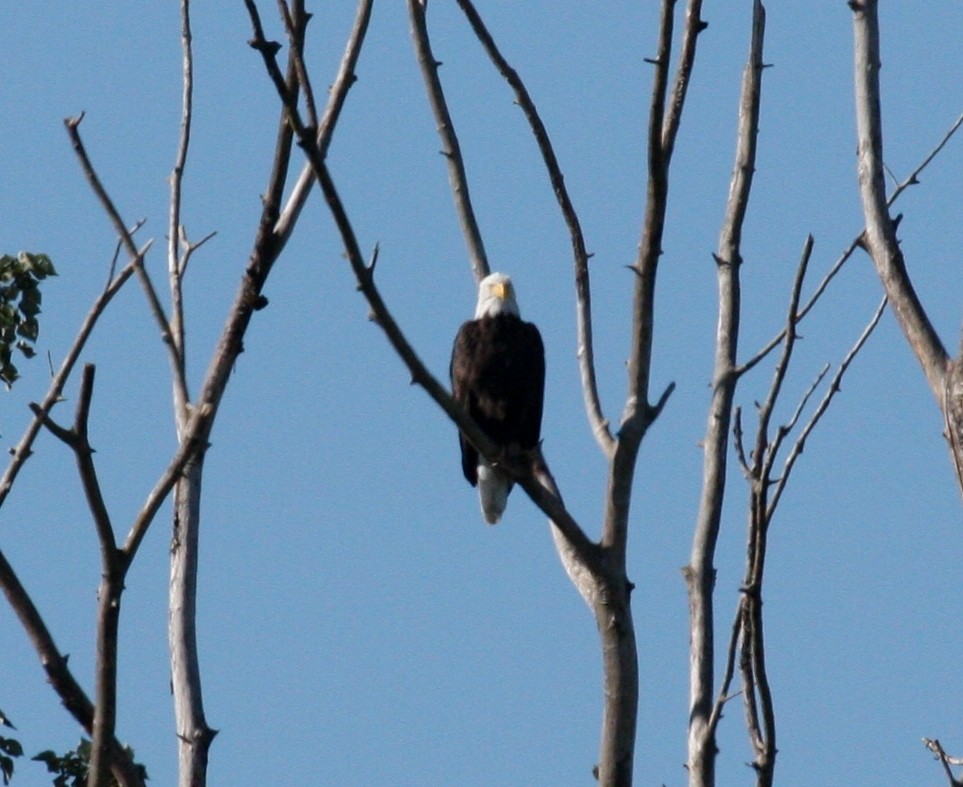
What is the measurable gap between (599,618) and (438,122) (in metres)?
2.06

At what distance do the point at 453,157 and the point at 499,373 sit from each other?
1.68 metres

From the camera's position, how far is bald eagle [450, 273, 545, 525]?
641 cm

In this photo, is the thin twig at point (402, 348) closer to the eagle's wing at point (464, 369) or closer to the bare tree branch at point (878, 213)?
the bare tree branch at point (878, 213)

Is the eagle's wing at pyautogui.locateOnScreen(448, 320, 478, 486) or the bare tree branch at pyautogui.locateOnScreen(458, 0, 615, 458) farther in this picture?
the eagle's wing at pyautogui.locateOnScreen(448, 320, 478, 486)

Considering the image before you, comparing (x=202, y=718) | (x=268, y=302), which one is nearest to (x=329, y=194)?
(x=268, y=302)

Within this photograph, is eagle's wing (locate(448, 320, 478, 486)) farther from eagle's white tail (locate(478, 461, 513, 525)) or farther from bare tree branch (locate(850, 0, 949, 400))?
bare tree branch (locate(850, 0, 949, 400))

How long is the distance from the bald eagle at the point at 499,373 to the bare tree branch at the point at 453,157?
1291 millimetres

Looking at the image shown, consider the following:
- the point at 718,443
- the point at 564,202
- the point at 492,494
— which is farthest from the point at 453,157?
the point at 492,494

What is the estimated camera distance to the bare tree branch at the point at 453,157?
4.91m

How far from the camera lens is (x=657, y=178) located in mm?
3295

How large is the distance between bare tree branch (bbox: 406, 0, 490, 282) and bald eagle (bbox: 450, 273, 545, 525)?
129 centimetres

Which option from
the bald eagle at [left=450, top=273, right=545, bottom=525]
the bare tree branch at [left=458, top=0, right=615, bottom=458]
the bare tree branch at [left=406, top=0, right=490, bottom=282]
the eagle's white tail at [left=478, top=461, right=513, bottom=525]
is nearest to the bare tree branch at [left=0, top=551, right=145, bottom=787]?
the bare tree branch at [left=458, top=0, right=615, bottom=458]

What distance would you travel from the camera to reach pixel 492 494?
6.98 metres

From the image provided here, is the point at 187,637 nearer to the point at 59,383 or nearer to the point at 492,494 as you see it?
the point at 59,383
